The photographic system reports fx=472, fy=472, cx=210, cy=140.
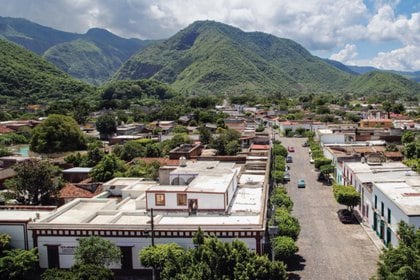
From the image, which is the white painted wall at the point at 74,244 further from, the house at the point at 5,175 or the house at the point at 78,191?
the house at the point at 5,175

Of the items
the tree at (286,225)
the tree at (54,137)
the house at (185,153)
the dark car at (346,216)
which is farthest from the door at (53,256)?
the tree at (54,137)

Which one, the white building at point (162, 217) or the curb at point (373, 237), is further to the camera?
the curb at point (373, 237)

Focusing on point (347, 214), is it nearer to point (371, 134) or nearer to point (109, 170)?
point (109, 170)

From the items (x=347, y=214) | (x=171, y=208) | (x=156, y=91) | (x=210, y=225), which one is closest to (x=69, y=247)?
(x=171, y=208)

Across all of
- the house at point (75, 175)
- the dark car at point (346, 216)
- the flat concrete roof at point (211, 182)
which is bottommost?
the dark car at point (346, 216)

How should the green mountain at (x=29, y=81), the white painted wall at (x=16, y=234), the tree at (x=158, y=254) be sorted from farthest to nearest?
the green mountain at (x=29, y=81)
the white painted wall at (x=16, y=234)
the tree at (x=158, y=254)

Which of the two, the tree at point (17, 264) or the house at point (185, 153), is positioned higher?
the house at point (185, 153)

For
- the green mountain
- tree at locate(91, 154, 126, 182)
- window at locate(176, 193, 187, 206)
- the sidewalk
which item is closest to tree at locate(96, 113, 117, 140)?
tree at locate(91, 154, 126, 182)

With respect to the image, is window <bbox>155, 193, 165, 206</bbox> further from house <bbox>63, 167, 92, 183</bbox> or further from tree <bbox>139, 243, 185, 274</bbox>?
house <bbox>63, 167, 92, 183</bbox>
